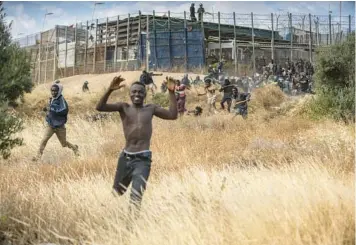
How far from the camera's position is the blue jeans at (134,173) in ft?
18.0

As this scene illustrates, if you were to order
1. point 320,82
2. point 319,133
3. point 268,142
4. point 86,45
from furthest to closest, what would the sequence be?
point 86,45 < point 320,82 < point 319,133 < point 268,142

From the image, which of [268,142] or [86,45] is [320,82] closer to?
[268,142]

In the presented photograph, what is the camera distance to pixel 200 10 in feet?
119

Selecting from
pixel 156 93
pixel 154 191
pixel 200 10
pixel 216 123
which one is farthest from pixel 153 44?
pixel 154 191

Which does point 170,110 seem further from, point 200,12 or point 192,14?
point 192,14

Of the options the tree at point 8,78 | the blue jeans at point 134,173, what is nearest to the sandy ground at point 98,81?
the tree at point 8,78

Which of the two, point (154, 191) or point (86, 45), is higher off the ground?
point (86, 45)

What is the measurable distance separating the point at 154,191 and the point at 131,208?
106 cm

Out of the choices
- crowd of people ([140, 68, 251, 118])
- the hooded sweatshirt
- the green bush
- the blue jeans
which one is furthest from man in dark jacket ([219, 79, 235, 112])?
the blue jeans

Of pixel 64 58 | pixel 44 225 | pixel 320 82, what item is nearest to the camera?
pixel 44 225

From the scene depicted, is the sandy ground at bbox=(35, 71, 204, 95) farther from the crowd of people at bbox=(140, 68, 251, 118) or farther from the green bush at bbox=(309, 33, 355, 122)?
the green bush at bbox=(309, 33, 355, 122)

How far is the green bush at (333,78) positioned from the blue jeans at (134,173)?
34.6 feet

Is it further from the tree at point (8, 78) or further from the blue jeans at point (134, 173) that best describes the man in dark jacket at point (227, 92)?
the blue jeans at point (134, 173)

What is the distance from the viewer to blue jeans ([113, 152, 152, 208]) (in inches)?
215
